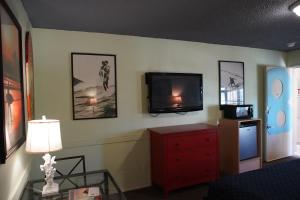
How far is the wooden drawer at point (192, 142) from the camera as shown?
311 cm

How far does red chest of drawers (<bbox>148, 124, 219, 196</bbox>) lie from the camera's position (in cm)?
309

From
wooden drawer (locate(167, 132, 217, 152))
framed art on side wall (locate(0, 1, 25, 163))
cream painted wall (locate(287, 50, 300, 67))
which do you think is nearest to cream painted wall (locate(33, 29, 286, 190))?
wooden drawer (locate(167, 132, 217, 152))

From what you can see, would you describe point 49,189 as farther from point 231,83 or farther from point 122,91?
point 231,83

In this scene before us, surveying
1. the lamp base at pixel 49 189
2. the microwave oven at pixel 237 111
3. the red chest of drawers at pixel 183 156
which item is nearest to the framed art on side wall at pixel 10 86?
the lamp base at pixel 49 189

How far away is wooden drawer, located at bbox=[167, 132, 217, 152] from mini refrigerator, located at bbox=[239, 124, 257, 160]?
25.2 inches

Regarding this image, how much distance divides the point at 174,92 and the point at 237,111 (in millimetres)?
1168

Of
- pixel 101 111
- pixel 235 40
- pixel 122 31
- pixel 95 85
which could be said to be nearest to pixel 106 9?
pixel 122 31

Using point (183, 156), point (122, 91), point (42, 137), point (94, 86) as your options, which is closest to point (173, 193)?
point (183, 156)

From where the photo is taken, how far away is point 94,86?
10.2 feet

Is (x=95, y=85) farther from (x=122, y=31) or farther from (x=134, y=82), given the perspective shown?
(x=122, y=31)

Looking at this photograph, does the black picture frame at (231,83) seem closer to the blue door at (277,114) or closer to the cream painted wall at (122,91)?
the cream painted wall at (122,91)

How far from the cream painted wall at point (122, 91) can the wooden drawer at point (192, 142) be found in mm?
492

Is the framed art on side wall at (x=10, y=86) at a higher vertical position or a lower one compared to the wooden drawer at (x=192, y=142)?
higher

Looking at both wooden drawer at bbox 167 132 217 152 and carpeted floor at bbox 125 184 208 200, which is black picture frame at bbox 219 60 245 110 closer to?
wooden drawer at bbox 167 132 217 152
